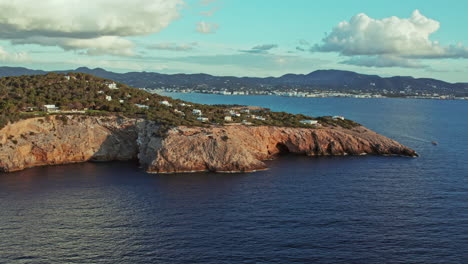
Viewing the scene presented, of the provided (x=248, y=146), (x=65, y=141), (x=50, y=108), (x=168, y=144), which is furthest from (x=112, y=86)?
(x=248, y=146)

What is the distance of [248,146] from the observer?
72.3 m

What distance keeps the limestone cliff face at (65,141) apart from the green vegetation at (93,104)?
6.53 feet

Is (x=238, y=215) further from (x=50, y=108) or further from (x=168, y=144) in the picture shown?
(x=50, y=108)

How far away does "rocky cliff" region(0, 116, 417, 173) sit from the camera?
204 ft

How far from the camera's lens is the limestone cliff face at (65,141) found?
63.9m

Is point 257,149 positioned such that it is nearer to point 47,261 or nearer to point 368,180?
point 368,180

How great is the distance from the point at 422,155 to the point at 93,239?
6591 centimetres

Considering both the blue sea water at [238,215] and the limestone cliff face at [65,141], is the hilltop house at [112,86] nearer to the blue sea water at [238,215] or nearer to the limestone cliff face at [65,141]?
the limestone cliff face at [65,141]

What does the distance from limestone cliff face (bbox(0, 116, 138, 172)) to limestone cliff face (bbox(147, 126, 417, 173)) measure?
13.5 m

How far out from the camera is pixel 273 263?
98.4 feet

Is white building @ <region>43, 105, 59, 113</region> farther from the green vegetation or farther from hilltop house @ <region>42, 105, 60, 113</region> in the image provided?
the green vegetation

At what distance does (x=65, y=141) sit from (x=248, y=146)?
34123mm

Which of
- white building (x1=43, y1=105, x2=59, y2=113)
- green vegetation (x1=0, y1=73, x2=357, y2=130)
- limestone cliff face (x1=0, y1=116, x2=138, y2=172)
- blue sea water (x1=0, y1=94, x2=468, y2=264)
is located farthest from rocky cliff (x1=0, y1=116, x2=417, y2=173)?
white building (x1=43, y1=105, x2=59, y2=113)

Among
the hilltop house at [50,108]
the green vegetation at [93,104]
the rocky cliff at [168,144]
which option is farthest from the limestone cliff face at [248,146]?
the hilltop house at [50,108]
